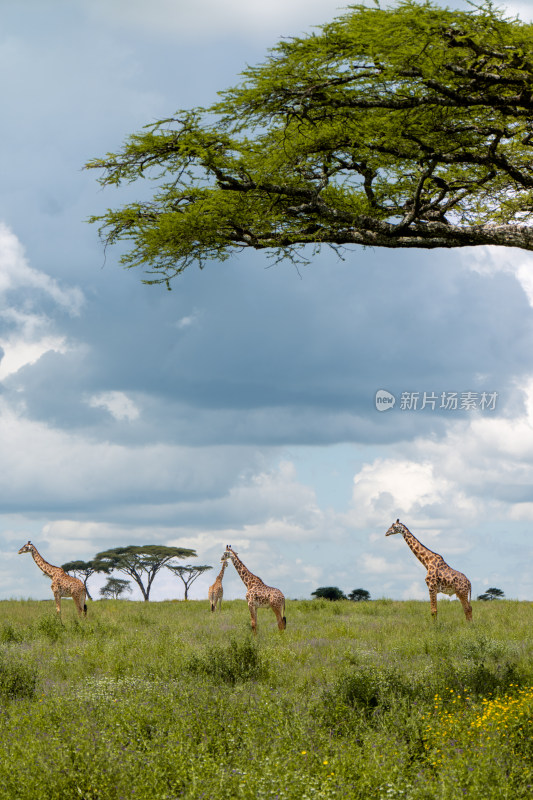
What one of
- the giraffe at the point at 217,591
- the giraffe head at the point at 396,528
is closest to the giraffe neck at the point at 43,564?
the giraffe at the point at 217,591

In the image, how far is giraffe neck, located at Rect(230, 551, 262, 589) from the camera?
→ 1973 cm

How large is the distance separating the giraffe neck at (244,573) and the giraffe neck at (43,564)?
7.90m

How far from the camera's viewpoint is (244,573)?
66.3 ft

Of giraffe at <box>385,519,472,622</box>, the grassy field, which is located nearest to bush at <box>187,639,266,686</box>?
the grassy field

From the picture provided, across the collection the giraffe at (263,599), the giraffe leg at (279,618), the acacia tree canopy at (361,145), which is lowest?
the giraffe leg at (279,618)

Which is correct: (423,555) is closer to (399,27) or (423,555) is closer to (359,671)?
(359,671)

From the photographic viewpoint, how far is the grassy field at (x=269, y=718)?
7418 millimetres

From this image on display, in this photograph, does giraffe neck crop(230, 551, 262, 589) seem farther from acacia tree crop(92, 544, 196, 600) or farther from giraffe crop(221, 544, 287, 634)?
acacia tree crop(92, 544, 196, 600)

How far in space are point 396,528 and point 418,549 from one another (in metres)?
1.06

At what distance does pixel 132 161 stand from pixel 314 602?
18.5 meters

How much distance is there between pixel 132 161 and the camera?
43.4ft

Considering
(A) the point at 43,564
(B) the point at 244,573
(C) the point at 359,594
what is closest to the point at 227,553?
(B) the point at 244,573

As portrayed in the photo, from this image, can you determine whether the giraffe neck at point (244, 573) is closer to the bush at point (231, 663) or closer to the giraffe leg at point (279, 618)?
the giraffe leg at point (279, 618)

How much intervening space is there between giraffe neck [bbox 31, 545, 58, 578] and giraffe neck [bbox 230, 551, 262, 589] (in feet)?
25.9
